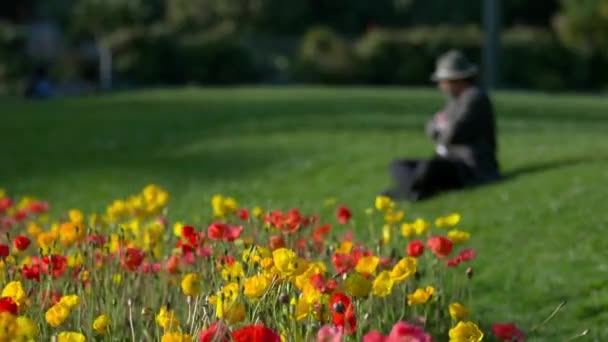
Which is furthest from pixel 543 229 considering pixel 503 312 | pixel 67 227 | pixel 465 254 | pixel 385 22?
pixel 385 22

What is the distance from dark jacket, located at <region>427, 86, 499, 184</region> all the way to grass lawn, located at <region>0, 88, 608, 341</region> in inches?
10.9

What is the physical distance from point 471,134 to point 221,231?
6077 millimetres

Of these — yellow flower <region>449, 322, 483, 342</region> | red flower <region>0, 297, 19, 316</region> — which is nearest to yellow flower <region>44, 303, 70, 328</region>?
red flower <region>0, 297, 19, 316</region>

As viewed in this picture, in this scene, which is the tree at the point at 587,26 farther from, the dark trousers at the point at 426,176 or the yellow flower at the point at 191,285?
the yellow flower at the point at 191,285

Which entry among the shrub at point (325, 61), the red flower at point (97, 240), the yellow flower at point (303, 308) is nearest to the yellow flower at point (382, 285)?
the yellow flower at point (303, 308)

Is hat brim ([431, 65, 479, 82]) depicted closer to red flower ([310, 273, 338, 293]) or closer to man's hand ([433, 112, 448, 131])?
man's hand ([433, 112, 448, 131])

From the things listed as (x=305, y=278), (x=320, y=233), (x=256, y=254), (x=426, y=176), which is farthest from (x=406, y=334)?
(x=426, y=176)

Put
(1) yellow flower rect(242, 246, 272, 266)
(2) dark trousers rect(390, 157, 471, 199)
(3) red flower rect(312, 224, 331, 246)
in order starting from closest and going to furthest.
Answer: (1) yellow flower rect(242, 246, 272, 266) → (3) red flower rect(312, 224, 331, 246) → (2) dark trousers rect(390, 157, 471, 199)

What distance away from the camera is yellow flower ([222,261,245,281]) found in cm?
403

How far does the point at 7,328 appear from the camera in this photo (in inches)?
120

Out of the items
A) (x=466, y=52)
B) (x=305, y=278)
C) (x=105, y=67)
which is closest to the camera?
(x=305, y=278)

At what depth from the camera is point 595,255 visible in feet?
A: 24.4

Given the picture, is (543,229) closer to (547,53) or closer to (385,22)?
(547,53)

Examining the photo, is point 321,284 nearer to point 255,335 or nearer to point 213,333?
point 213,333
